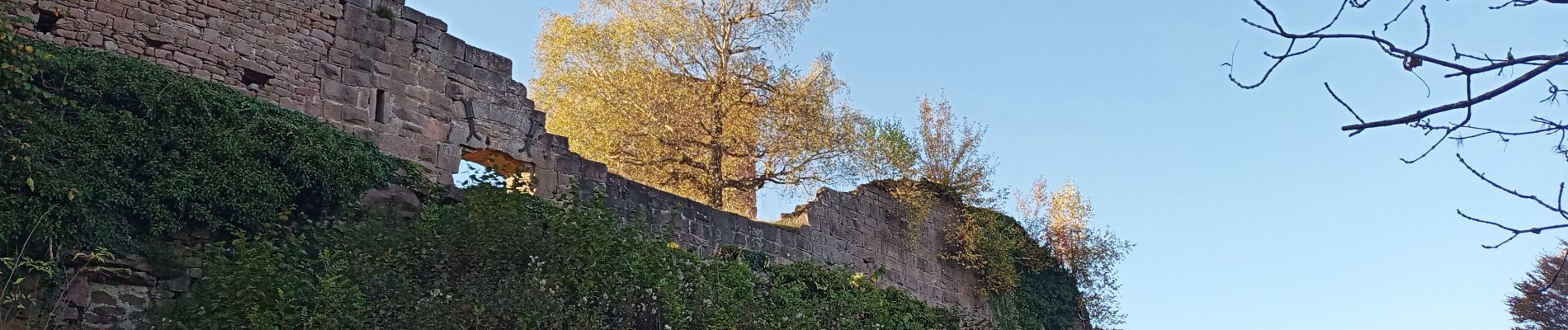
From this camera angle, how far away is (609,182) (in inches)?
568

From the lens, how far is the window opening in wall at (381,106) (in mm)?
12414

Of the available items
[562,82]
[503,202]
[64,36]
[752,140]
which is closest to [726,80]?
[752,140]

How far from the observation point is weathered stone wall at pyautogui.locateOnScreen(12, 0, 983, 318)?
11.3m

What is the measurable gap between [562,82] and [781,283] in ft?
24.2

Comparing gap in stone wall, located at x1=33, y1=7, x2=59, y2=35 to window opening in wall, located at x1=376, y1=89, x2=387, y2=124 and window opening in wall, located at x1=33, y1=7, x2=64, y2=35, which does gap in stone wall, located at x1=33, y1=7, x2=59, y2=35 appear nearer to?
window opening in wall, located at x1=33, y1=7, x2=64, y2=35

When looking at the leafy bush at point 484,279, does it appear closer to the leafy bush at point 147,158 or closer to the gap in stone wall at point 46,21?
the leafy bush at point 147,158

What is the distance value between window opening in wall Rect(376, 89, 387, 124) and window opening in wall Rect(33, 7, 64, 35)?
2.54m

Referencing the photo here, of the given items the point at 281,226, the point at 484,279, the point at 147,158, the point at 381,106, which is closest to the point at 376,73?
the point at 381,106

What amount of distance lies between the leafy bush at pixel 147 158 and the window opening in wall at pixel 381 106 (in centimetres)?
Result: 74

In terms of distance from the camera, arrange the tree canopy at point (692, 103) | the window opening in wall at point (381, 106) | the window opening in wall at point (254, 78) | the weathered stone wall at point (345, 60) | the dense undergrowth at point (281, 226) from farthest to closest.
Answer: the tree canopy at point (692, 103) → the window opening in wall at point (381, 106) → the window opening in wall at point (254, 78) → the weathered stone wall at point (345, 60) → the dense undergrowth at point (281, 226)

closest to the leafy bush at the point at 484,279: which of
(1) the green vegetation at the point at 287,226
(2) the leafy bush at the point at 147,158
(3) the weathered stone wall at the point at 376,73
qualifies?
(1) the green vegetation at the point at 287,226

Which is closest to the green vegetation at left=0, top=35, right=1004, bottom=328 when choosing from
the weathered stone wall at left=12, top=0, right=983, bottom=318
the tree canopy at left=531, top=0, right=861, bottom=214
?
the weathered stone wall at left=12, top=0, right=983, bottom=318

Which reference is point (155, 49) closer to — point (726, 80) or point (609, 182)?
point (609, 182)

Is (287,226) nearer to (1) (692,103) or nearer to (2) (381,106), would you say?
(2) (381,106)
